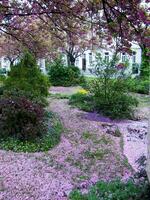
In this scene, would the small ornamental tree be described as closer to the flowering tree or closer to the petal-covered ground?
Answer: the flowering tree

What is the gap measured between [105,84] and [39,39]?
5151 millimetres

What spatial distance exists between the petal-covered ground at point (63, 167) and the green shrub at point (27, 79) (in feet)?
12.3

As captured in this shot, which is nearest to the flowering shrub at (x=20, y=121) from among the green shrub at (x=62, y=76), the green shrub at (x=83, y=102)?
the green shrub at (x=83, y=102)

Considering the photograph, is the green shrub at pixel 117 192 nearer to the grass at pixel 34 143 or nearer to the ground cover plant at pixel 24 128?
the grass at pixel 34 143

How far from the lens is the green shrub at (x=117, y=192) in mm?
3893

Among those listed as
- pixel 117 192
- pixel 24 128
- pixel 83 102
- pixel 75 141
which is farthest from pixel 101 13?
pixel 117 192

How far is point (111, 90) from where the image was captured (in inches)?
450

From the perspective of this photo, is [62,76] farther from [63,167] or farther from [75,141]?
[63,167]

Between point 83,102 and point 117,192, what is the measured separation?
8.55 meters

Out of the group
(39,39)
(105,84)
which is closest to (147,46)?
(105,84)

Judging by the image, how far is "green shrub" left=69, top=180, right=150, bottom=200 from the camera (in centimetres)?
389

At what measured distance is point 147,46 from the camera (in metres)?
5.93

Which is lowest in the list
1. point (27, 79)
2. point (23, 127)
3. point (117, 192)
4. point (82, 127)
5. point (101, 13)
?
point (82, 127)

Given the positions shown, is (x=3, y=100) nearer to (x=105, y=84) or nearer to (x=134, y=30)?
(x=134, y=30)
